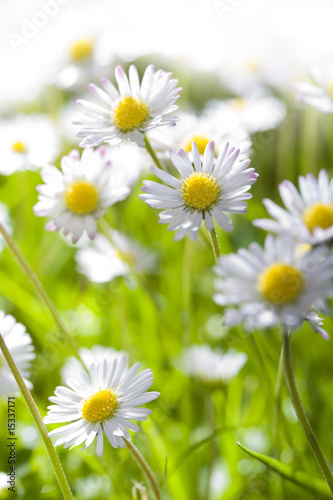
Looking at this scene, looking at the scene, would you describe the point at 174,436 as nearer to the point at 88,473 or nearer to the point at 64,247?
the point at 88,473

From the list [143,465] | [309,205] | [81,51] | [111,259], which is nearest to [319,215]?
[309,205]

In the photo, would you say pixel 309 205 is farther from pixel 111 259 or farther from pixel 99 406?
pixel 111 259

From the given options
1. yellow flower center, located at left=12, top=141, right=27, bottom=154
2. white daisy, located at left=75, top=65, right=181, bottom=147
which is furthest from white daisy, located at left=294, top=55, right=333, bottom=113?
yellow flower center, located at left=12, top=141, right=27, bottom=154

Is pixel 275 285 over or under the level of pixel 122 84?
under

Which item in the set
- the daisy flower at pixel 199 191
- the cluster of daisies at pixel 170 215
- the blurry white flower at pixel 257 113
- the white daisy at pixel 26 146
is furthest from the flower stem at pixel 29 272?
the blurry white flower at pixel 257 113

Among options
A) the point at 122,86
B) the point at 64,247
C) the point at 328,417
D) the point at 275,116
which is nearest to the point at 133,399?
the point at 122,86
